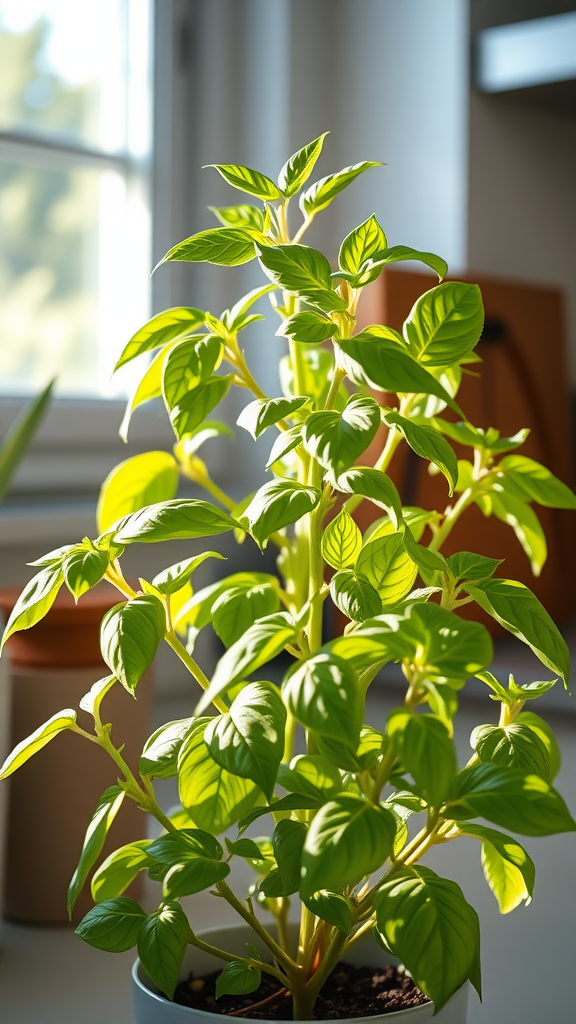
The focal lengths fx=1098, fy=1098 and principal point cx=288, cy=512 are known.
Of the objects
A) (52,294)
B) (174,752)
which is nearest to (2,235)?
(52,294)

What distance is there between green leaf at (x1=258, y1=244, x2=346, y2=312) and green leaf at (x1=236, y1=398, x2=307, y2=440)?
0.16ft

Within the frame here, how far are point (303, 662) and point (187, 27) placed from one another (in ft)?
4.83

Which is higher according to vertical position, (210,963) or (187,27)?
(187,27)

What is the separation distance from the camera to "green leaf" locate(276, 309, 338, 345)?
50 centimetres

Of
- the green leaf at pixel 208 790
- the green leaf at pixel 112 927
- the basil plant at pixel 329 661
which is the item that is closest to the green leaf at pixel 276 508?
the basil plant at pixel 329 661

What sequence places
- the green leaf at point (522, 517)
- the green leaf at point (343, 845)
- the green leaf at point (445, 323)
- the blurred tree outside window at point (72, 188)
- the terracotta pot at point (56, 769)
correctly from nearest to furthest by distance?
the green leaf at point (343, 845) < the green leaf at point (445, 323) < the green leaf at point (522, 517) < the terracotta pot at point (56, 769) < the blurred tree outside window at point (72, 188)

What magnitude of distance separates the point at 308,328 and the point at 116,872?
29 cm

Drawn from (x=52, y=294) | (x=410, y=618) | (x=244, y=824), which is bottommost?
(x=244, y=824)

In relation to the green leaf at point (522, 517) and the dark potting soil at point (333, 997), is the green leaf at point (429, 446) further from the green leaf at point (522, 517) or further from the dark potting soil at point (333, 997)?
the dark potting soil at point (333, 997)

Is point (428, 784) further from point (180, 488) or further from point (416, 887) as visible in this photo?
point (180, 488)

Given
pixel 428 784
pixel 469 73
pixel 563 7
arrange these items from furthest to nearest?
pixel 563 7 → pixel 469 73 → pixel 428 784

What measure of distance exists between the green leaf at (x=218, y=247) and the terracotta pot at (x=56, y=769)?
1.58 ft

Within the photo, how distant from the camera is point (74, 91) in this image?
157cm

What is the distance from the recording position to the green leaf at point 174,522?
50 centimetres
